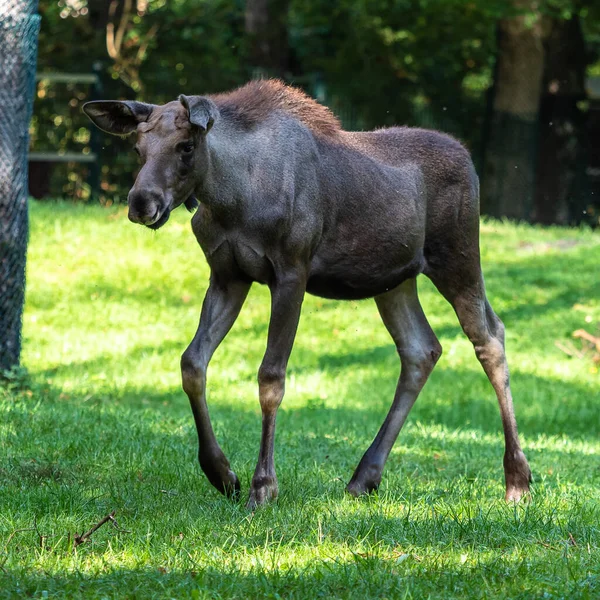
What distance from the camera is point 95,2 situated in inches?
962

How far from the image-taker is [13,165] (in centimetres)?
999

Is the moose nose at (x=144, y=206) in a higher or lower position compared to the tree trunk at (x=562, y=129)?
higher

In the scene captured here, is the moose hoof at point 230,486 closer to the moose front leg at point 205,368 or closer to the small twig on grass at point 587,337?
the moose front leg at point 205,368

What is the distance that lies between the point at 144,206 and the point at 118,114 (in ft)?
2.78

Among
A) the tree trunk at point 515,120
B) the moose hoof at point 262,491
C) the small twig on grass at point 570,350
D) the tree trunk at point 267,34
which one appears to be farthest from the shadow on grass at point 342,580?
the tree trunk at point 267,34

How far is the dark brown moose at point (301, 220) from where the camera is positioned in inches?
A: 239

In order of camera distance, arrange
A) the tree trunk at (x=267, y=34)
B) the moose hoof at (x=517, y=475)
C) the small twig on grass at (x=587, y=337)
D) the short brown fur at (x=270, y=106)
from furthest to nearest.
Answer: the tree trunk at (x=267, y=34)
the small twig on grass at (x=587, y=337)
the moose hoof at (x=517, y=475)
the short brown fur at (x=270, y=106)

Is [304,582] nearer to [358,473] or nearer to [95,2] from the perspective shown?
[358,473]

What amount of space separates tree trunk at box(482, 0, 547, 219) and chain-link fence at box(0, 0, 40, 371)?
16.6 metres

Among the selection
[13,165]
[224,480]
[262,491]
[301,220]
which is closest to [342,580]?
[262,491]

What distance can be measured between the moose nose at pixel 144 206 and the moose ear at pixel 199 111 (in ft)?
1.42

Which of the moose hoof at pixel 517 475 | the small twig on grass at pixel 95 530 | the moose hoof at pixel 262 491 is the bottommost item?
the moose hoof at pixel 517 475

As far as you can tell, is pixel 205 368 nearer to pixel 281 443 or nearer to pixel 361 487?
pixel 361 487

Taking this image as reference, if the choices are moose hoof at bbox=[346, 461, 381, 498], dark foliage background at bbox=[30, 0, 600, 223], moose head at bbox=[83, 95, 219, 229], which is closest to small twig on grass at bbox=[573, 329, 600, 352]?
dark foliage background at bbox=[30, 0, 600, 223]
